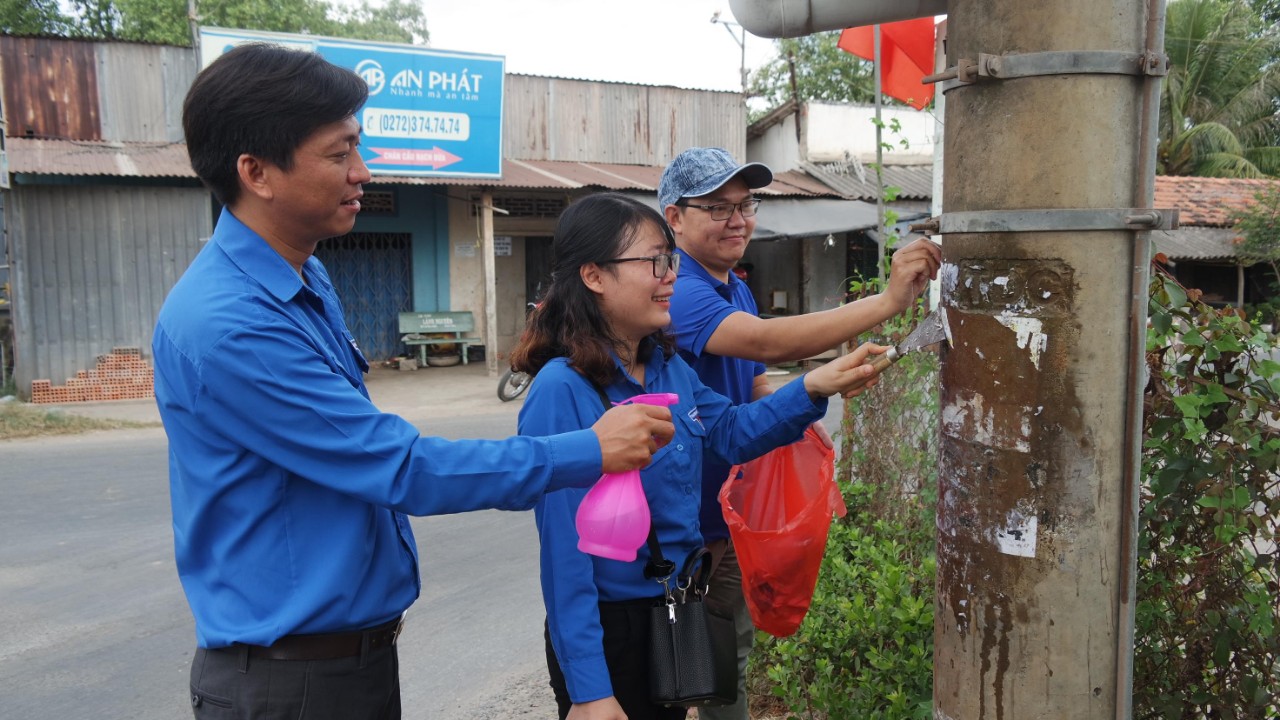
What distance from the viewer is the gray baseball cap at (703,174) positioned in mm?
2555

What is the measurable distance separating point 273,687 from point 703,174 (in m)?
1.67

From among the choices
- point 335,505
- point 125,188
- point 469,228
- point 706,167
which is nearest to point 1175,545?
point 706,167

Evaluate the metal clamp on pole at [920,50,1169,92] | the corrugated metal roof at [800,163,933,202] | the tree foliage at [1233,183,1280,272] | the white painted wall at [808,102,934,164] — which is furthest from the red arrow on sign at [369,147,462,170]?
the metal clamp on pole at [920,50,1169,92]

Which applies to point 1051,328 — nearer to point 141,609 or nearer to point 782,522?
point 782,522

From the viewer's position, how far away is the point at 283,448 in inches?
60.0

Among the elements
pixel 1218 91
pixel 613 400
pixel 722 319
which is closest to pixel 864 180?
pixel 1218 91

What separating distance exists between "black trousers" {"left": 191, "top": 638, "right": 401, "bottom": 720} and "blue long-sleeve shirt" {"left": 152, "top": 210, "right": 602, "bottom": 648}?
5cm

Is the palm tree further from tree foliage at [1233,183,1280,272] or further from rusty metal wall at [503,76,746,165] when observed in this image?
rusty metal wall at [503,76,746,165]

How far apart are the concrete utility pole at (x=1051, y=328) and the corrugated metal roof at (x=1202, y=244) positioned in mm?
14871

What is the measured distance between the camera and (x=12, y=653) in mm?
4078

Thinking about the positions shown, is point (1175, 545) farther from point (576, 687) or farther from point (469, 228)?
point (469, 228)

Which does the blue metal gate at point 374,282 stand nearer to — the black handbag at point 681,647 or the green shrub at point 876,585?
the green shrub at point 876,585

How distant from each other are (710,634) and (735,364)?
90cm

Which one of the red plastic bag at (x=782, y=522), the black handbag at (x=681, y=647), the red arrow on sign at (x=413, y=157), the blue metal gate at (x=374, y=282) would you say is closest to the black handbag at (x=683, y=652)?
the black handbag at (x=681, y=647)
